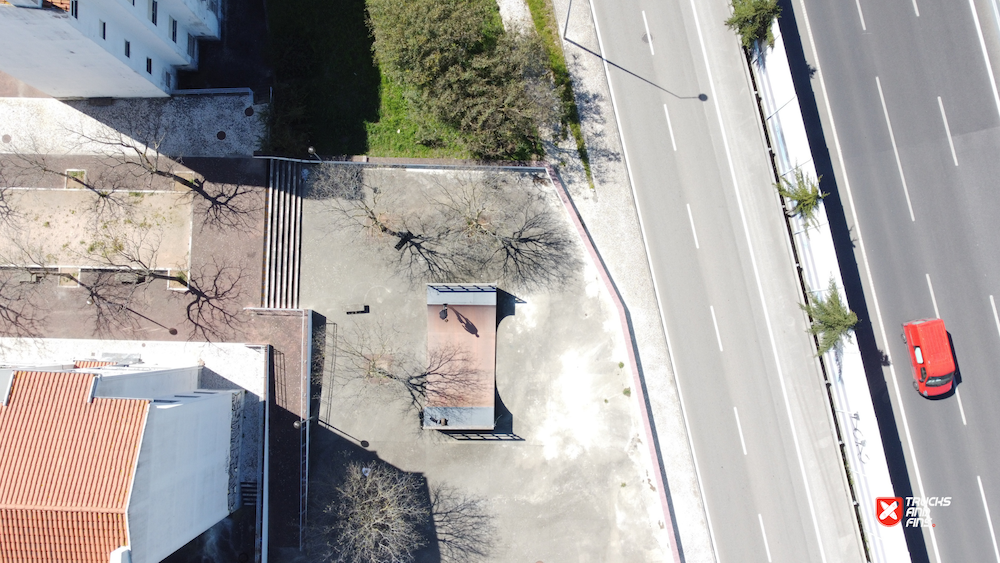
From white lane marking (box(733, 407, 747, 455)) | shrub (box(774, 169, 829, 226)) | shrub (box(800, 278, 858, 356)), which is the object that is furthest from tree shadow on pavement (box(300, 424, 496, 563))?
shrub (box(774, 169, 829, 226))

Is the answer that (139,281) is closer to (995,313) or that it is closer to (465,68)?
(465,68)

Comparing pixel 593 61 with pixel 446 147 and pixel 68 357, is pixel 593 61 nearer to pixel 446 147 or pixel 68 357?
pixel 446 147

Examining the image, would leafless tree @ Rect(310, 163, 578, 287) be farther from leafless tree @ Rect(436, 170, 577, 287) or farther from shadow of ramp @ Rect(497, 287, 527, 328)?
shadow of ramp @ Rect(497, 287, 527, 328)

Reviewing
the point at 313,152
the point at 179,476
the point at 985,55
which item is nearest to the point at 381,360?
the point at 179,476

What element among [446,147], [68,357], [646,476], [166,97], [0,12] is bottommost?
[646,476]

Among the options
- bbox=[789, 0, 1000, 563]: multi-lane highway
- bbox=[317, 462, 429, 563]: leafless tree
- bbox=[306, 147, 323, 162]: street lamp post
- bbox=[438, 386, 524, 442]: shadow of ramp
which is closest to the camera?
bbox=[317, 462, 429, 563]: leafless tree

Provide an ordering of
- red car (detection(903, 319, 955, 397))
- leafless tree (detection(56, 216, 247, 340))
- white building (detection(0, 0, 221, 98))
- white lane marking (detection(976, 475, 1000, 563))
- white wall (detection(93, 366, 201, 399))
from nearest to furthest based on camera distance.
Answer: white building (detection(0, 0, 221, 98))
white wall (detection(93, 366, 201, 399))
red car (detection(903, 319, 955, 397))
white lane marking (detection(976, 475, 1000, 563))
leafless tree (detection(56, 216, 247, 340))

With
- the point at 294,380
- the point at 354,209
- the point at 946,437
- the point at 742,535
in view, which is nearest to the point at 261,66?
the point at 354,209
